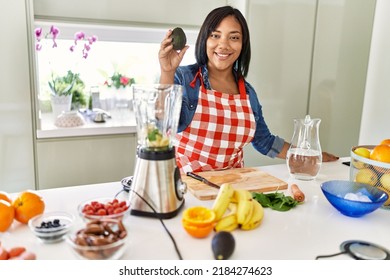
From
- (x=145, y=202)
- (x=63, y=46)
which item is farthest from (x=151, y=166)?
(x=63, y=46)

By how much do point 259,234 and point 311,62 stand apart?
1540 millimetres

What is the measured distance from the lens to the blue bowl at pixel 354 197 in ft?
2.95

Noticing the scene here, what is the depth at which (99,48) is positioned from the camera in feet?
6.70

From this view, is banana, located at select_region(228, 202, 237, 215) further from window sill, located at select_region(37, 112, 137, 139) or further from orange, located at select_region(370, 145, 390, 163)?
window sill, located at select_region(37, 112, 137, 139)

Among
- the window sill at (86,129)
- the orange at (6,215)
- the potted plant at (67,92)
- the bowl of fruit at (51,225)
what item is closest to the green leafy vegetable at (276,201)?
the bowl of fruit at (51,225)

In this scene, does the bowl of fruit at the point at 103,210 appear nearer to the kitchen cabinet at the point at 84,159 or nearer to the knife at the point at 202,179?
the knife at the point at 202,179

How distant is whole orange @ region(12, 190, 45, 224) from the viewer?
2.68 ft

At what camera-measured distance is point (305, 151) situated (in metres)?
1.20

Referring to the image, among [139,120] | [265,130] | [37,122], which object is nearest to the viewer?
[139,120]

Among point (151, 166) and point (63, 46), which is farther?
point (63, 46)

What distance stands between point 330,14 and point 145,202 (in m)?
1.71

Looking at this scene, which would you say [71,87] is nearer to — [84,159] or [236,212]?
[84,159]

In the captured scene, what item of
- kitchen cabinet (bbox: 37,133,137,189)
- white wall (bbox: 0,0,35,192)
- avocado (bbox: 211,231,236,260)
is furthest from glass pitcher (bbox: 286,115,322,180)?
white wall (bbox: 0,0,35,192)

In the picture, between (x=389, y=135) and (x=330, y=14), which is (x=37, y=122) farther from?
(x=389, y=135)
